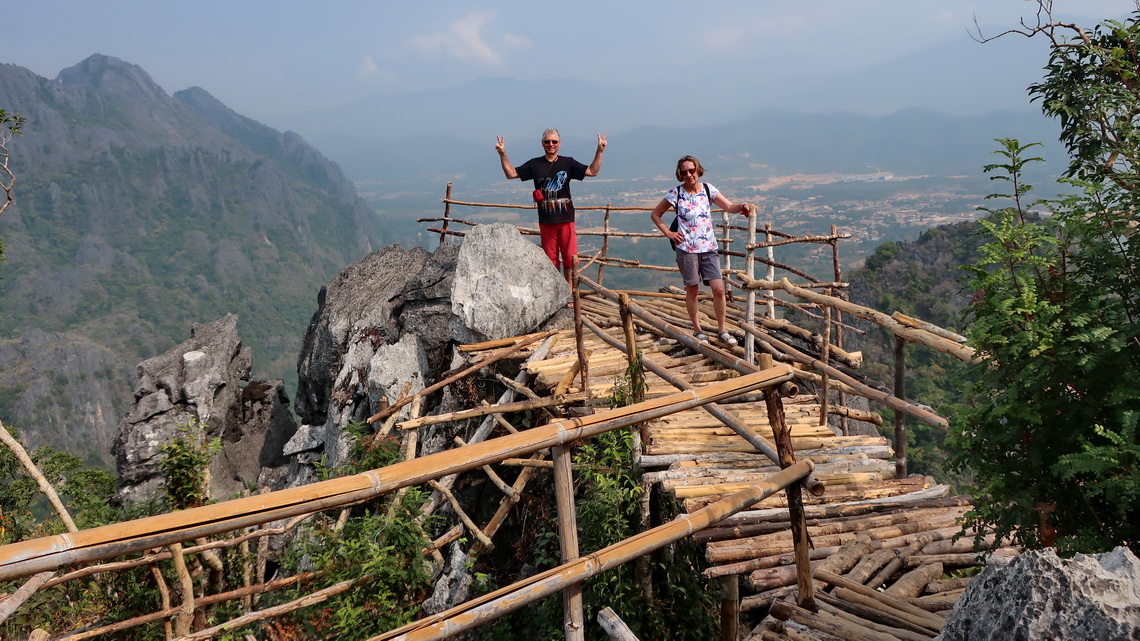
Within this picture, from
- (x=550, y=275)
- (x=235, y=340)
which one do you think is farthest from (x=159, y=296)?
(x=550, y=275)

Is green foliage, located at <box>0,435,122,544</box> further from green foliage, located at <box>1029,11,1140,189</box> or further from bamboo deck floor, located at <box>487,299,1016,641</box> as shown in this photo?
green foliage, located at <box>1029,11,1140,189</box>

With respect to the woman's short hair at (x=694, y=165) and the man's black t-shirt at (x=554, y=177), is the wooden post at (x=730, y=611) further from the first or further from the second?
the man's black t-shirt at (x=554, y=177)

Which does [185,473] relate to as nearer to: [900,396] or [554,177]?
[554,177]

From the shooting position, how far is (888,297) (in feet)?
115

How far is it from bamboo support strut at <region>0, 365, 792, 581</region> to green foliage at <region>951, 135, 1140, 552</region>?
4.20 feet

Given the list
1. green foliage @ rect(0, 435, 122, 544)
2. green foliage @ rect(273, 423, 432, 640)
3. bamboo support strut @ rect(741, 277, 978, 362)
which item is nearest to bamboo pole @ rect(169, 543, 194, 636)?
green foliage @ rect(273, 423, 432, 640)

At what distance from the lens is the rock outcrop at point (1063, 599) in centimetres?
153

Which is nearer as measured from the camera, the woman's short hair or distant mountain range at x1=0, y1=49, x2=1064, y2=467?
the woman's short hair

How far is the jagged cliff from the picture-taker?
72625 millimetres

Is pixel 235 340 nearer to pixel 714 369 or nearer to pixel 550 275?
pixel 550 275

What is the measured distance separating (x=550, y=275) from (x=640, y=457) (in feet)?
13.2

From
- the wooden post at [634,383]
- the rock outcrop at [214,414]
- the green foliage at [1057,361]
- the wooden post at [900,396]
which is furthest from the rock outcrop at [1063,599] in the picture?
the rock outcrop at [214,414]

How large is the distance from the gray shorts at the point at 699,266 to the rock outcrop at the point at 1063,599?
12.4 feet

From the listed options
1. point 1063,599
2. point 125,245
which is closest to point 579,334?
point 1063,599
